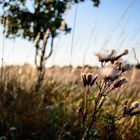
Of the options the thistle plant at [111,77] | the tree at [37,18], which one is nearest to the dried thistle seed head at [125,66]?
the thistle plant at [111,77]

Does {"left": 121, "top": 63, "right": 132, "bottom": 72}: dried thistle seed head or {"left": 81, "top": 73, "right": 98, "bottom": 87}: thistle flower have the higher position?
{"left": 121, "top": 63, "right": 132, "bottom": 72}: dried thistle seed head

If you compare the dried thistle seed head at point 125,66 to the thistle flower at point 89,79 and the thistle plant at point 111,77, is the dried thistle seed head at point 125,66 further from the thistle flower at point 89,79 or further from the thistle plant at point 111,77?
the thistle flower at point 89,79

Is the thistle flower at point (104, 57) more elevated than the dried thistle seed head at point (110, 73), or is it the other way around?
the thistle flower at point (104, 57)

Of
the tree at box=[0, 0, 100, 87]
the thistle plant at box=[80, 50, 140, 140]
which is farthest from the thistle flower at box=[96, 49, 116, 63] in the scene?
the tree at box=[0, 0, 100, 87]

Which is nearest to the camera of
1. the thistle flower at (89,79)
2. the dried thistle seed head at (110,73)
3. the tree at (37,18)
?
the dried thistle seed head at (110,73)

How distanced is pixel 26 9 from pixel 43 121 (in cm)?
743

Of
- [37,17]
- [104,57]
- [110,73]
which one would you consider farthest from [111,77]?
[37,17]

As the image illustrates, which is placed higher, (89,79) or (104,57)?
(104,57)

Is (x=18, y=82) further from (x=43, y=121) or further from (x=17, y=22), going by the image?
(x=17, y=22)

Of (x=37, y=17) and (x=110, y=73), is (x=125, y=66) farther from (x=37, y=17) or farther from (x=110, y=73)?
(x=37, y=17)

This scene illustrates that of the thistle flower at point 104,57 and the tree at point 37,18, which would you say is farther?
the tree at point 37,18

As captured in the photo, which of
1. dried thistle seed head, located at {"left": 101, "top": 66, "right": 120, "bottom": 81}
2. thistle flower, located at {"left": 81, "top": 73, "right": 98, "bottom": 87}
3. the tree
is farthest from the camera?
the tree

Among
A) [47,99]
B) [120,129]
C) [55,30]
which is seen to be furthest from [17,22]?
[120,129]

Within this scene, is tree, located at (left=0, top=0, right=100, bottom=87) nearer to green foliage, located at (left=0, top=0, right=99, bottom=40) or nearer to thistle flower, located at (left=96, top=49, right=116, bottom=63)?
green foliage, located at (left=0, top=0, right=99, bottom=40)
